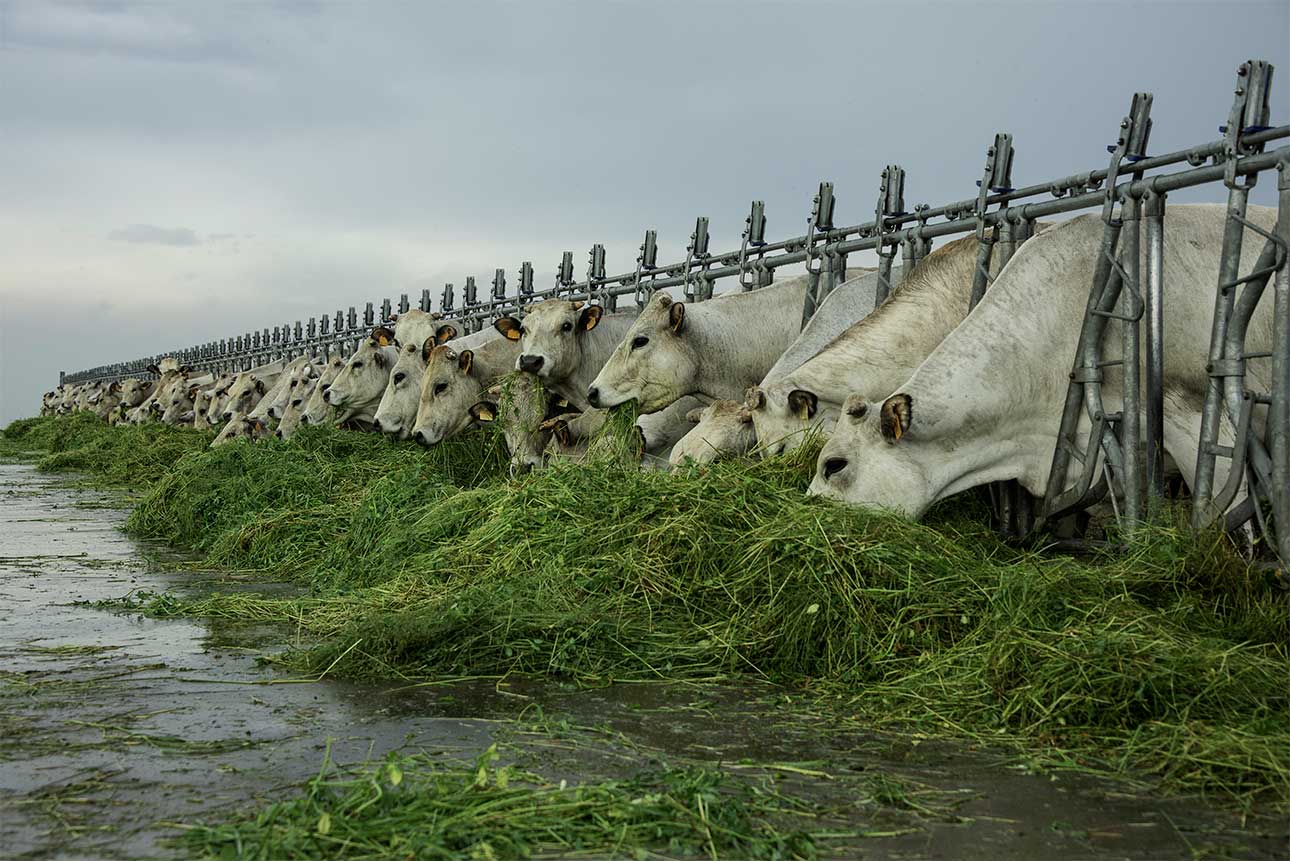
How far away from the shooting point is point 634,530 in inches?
258

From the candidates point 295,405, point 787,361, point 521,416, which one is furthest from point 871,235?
point 295,405

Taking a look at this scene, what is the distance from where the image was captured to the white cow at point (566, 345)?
13305mm

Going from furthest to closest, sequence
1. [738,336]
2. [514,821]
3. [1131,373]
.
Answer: [738,336]
[1131,373]
[514,821]

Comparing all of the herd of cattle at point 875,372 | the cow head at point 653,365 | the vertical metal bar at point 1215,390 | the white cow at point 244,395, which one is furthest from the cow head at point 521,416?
the white cow at point 244,395

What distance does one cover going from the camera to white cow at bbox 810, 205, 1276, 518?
711 cm

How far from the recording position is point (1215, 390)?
633 cm

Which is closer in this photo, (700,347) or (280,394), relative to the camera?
(700,347)

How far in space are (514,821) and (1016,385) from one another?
4.81 metres

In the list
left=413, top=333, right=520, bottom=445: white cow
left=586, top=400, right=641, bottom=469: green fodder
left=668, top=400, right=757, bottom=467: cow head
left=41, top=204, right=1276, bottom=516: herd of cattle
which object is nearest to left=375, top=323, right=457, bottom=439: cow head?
left=413, top=333, right=520, bottom=445: white cow

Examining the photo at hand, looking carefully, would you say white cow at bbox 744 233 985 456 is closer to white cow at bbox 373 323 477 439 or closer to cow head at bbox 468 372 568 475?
cow head at bbox 468 372 568 475

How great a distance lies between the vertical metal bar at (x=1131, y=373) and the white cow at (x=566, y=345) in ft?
23.2

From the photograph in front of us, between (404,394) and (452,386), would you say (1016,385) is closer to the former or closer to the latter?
(452,386)

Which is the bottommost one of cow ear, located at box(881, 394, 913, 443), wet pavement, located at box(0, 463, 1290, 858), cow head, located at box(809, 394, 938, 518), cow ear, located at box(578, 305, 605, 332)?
wet pavement, located at box(0, 463, 1290, 858)

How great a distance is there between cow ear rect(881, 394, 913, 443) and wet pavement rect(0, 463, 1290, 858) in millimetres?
2194
